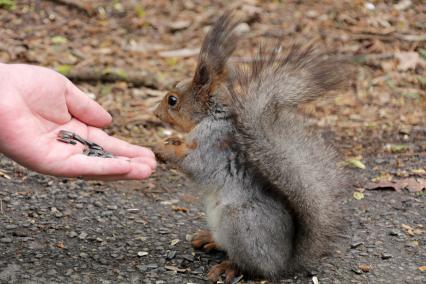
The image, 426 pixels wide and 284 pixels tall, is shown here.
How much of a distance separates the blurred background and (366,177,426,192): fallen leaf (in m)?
0.01

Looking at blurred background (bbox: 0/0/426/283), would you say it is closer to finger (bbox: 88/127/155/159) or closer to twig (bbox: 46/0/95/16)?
twig (bbox: 46/0/95/16)

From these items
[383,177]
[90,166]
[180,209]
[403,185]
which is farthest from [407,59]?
[90,166]

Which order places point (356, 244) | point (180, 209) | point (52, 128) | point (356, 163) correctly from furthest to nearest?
point (356, 163) → point (180, 209) → point (356, 244) → point (52, 128)

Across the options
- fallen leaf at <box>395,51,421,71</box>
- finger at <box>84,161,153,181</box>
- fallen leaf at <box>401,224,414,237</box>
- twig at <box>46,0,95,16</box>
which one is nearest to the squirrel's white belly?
finger at <box>84,161,153,181</box>

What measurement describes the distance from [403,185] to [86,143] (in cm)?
175

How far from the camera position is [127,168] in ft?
8.48

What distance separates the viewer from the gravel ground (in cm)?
278

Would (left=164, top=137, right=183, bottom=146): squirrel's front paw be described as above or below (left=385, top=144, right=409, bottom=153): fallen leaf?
above

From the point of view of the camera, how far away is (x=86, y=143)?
2.92 meters

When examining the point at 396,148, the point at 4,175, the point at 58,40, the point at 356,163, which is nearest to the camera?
the point at 4,175

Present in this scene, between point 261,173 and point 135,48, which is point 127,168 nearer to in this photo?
point 261,173

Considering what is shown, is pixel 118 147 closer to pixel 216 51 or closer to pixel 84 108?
pixel 84 108

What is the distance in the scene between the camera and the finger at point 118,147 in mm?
2910

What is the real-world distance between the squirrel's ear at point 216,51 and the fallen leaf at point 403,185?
4.22ft
